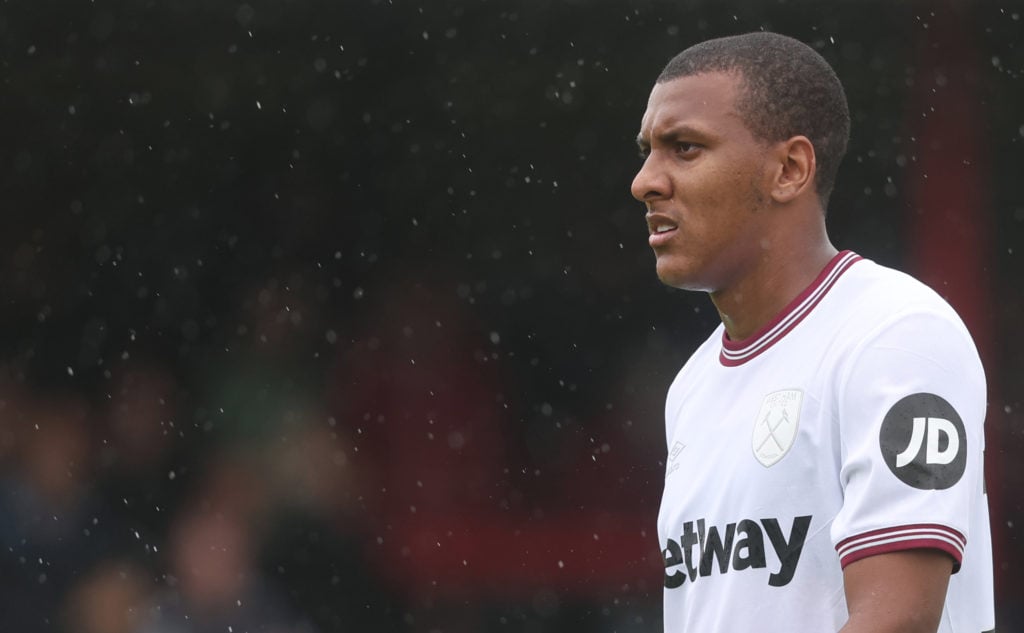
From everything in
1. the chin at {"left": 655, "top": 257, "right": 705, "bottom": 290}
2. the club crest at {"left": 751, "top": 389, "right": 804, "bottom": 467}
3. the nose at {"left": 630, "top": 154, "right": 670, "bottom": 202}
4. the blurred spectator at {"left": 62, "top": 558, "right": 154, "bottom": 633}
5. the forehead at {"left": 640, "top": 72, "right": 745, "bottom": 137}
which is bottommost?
the club crest at {"left": 751, "top": 389, "right": 804, "bottom": 467}

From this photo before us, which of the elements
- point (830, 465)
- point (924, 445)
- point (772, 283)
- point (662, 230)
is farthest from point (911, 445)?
point (662, 230)

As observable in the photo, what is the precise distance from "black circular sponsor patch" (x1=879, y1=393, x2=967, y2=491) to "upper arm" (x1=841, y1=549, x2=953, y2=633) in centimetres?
9

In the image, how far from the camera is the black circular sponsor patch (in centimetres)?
186

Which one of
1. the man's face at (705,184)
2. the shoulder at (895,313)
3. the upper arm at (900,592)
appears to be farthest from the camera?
the man's face at (705,184)

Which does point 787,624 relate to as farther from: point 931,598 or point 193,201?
point 193,201

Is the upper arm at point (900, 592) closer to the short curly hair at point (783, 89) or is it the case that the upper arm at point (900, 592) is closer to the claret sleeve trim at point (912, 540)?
the claret sleeve trim at point (912, 540)

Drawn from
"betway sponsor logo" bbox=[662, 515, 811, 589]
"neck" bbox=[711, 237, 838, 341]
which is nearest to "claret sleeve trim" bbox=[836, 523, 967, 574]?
"betway sponsor logo" bbox=[662, 515, 811, 589]

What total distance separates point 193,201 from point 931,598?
7.00 metres

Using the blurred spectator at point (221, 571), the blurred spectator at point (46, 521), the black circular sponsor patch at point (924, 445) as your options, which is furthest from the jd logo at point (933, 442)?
the blurred spectator at point (46, 521)

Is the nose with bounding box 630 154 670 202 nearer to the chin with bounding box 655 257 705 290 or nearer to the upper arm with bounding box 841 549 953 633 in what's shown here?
the chin with bounding box 655 257 705 290

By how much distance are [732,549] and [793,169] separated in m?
0.59

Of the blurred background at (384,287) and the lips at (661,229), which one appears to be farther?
the blurred background at (384,287)

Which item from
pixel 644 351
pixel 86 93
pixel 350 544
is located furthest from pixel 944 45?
pixel 86 93

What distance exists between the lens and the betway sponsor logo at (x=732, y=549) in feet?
6.66
